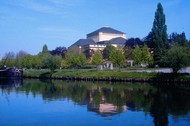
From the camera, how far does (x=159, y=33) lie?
72.7 meters

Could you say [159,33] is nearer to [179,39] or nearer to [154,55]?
[154,55]

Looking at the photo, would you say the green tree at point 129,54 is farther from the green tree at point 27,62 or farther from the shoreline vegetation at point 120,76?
the green tree at point 27,62

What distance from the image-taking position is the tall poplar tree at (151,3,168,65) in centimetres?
7206

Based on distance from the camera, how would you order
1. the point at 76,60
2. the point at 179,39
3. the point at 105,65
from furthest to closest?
the point at 105,65 → the point at 179,39 → the point at 76,60

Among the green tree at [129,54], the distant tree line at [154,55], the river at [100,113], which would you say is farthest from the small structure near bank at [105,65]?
the river at [100,113]

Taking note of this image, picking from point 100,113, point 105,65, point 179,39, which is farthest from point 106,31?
point 100,113

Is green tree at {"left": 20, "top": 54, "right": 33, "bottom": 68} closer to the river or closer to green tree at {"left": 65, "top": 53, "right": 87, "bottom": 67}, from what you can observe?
green tree at {"left": 65, "top": 53, "right": 87, "bottom": 67}

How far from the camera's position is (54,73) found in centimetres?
7906

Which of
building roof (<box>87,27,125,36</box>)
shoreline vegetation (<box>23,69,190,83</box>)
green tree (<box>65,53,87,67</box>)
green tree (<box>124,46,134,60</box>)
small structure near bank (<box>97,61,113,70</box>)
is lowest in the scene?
shoreline vegetation (<box>23,69,190,83</box>)

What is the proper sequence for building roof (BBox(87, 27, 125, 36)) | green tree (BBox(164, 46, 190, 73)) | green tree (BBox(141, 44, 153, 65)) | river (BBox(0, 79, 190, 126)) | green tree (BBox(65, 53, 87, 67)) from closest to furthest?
river (BBox(0, 79, 190, 126)) < green tree (BBox(164, 46, 190, 73)) < green tree (BBox(141, 44, 153, 65)) < green tree (BBox(65, 53, 87, 67)) < building roof (BBox(87, 27, 125, 36))

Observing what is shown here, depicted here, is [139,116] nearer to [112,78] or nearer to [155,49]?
[112,78]

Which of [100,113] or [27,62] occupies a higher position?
[27,62]

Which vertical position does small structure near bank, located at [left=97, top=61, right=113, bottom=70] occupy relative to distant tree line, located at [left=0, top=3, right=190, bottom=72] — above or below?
below

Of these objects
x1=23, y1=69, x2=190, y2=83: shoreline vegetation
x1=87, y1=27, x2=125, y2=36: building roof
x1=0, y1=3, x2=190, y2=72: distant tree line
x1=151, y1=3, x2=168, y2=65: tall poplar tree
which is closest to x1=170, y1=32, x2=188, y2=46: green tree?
x1=0, y1=3, x2=190, y2=72: distant tree line
